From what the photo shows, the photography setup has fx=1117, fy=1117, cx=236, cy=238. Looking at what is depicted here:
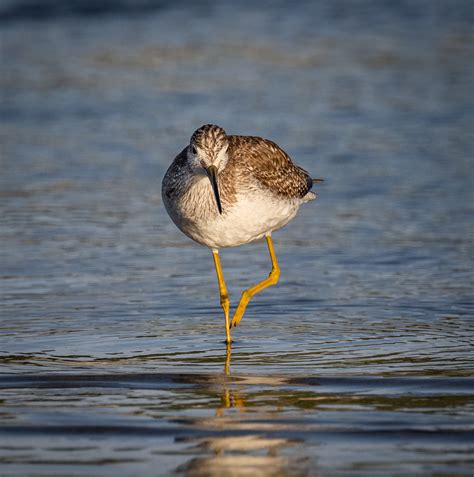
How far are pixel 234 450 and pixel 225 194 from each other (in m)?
3.12

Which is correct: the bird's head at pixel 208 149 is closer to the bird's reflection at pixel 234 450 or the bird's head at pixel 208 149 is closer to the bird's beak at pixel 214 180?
the bird's beak at pixel 214 180

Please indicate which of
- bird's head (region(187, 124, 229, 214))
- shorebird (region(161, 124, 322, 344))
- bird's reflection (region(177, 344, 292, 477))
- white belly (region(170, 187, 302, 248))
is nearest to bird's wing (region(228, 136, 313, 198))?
shorebird (region(161, 124, 322, 344))

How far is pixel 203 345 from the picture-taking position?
8156 millimetres

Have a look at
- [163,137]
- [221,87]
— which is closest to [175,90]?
[221,87]

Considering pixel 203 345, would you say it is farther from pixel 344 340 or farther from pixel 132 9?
pixel 132 9

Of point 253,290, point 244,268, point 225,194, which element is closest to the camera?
point 225,194

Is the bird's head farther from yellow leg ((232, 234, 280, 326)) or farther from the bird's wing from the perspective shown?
yellow leg ((232, 234, 280, 326))

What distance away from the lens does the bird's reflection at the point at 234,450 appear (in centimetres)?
553

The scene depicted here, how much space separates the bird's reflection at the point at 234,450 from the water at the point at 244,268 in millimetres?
16

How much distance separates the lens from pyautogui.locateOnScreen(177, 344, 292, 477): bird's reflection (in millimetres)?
5525

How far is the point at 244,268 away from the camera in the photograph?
1045 centimetres

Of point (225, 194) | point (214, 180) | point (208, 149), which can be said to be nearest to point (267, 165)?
point (225, 194)

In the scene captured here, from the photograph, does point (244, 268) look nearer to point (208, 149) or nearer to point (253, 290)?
point (253, 290)

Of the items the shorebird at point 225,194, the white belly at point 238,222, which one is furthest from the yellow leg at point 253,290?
the white belly at point 238,222
